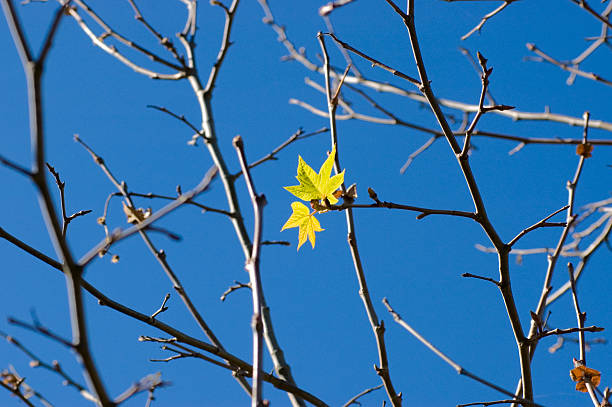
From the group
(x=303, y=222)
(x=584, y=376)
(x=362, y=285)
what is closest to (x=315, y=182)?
(x=303, y=222)

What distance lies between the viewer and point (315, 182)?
121 centimetres

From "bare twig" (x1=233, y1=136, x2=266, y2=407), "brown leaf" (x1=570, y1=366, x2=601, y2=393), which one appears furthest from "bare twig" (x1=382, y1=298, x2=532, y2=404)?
"bare twig" (x1=233, y1=136, x2=266, y2=407)

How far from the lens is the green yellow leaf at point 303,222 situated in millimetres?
1252

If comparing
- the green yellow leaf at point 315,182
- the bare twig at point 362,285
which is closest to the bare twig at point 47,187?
the green yellow leaf at point 315,182

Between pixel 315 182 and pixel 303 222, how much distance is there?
11 cm

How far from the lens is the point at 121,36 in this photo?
260 centimetres

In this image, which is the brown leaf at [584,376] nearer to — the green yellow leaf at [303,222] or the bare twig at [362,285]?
the bare twig at [362,285]

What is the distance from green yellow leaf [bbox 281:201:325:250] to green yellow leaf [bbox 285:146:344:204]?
0.04 metres

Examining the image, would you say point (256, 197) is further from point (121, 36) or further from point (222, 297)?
point (121, 36)

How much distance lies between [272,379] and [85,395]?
94 cm

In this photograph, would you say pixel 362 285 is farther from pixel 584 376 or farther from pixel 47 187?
pixel 47 187

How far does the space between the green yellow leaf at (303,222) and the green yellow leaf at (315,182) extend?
0.13 feet

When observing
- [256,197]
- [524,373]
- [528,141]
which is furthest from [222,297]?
[528,141]

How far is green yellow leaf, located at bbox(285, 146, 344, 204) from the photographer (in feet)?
3.93
